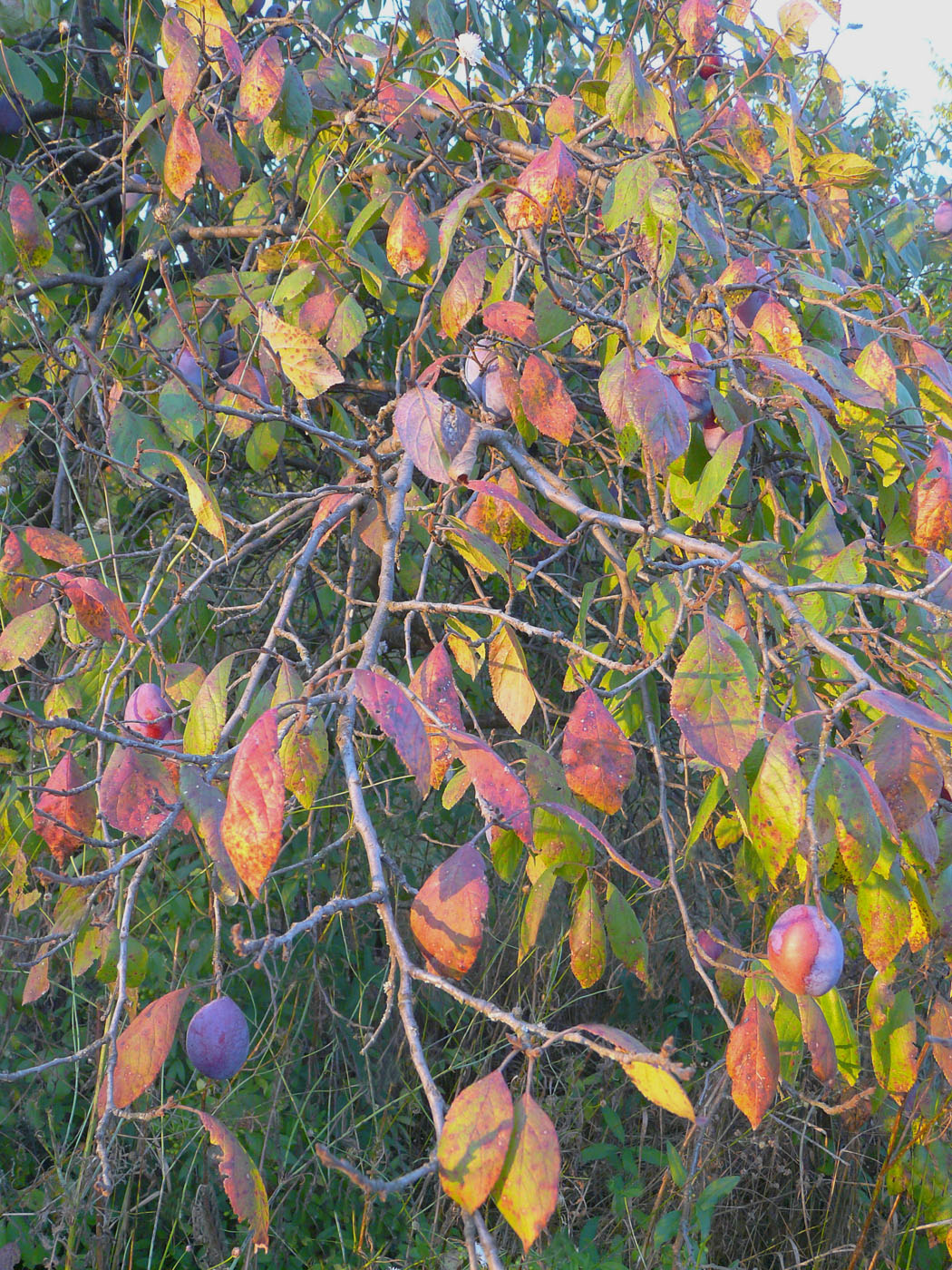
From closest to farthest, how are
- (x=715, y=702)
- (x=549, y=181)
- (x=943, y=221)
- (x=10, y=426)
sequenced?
(x=715, y=702)
(x=549, y=181)
(x=10, y=426)
(x=943, y=221)

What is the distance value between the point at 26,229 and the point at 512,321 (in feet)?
2.21

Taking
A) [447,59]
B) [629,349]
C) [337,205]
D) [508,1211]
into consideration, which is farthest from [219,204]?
[508,1211]

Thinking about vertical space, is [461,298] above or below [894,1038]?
above

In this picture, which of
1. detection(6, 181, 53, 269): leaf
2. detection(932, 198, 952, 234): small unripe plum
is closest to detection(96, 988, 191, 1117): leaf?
detection(6, 181, 53, 269): leaf

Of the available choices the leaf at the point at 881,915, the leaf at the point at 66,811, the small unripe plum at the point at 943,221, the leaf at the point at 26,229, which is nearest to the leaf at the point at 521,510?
the leaf at the point at 881,915

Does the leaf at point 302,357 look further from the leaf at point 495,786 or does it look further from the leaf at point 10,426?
the leaf at point 10,426

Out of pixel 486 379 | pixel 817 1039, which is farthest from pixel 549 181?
pixel 817 1039

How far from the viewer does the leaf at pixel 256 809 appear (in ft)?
1.95

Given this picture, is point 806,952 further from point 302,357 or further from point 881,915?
point 302,357

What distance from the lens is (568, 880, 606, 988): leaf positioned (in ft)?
2.91

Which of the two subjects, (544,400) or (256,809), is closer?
(256,809)

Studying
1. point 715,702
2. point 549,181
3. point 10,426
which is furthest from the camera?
point 10,426

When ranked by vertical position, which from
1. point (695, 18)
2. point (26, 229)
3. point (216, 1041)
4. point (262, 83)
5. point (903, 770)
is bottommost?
point (216, 1041)

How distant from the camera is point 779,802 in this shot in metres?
0.69
